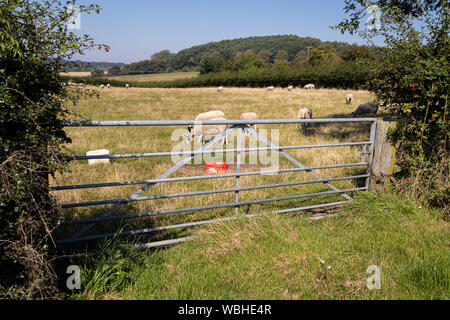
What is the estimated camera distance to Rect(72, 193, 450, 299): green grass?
2.79 metres

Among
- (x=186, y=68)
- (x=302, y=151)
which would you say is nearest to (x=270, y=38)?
(x=186, y=68)

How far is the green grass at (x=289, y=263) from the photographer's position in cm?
279

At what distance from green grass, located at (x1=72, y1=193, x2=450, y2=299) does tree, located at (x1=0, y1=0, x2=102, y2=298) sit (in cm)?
54

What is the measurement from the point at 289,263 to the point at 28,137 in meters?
2.51

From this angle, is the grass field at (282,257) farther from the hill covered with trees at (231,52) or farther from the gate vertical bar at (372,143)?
the hill covered with trees at (231,52)

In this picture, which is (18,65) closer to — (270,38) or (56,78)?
(56,78)

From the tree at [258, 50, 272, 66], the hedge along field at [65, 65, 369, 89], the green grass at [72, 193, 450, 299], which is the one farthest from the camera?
the tree at [258, 50, 272, 66]

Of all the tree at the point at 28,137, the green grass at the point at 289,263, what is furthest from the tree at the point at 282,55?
the tree at the point at 28,137

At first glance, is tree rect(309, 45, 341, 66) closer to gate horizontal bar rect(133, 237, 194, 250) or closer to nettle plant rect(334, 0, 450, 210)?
nettle plant rect(334, 0, 450, 210)

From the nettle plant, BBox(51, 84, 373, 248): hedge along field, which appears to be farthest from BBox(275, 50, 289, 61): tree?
the nettle plant

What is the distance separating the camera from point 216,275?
3.01 m

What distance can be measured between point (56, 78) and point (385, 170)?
4604 millimetres

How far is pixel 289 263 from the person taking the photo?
3135 millimetres

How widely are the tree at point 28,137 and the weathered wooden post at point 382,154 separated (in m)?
4.24
